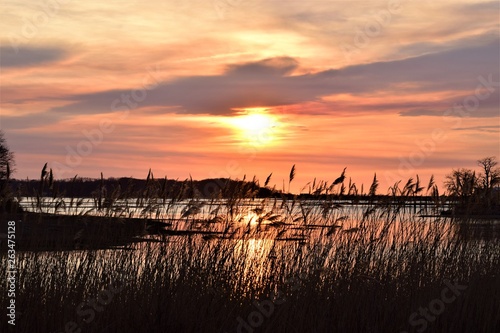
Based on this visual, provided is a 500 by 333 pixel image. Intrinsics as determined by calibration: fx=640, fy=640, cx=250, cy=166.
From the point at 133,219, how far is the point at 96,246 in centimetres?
94

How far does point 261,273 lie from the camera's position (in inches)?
363

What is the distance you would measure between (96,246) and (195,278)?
162 centimetres

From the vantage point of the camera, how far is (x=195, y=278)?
8523 mm

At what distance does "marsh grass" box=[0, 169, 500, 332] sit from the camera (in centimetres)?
776

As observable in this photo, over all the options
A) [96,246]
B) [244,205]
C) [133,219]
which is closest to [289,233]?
[244,205]

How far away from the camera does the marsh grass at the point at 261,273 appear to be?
7.76 meters

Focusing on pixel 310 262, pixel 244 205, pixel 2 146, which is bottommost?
pixel 310 262

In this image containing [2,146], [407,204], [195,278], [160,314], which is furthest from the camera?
[2,146]

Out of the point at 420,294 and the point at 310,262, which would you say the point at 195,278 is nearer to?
the point at 310,262

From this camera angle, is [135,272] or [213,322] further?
[135,272]

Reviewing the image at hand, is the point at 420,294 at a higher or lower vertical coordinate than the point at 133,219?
lower

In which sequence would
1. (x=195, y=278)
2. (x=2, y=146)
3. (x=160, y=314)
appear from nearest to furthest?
(x=160, y=314) < (x=195, y=278) < (x=2, y=146)

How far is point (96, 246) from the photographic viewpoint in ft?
29.9

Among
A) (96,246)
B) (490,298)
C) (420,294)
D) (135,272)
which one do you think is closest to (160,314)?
(135,272)
